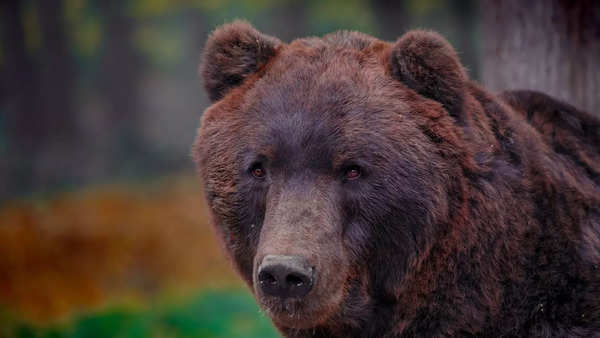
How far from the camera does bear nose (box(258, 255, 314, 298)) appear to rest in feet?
11.7

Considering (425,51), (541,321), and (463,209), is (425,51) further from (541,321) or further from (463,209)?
(541,321)

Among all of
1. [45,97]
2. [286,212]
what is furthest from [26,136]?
[286,212]

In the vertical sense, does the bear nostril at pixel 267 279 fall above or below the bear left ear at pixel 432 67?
below

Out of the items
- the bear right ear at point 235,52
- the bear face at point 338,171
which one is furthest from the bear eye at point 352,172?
the bear right ear at point 235,52

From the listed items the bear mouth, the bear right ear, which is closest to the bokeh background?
the bear right ear

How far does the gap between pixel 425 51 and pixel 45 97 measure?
473 inches

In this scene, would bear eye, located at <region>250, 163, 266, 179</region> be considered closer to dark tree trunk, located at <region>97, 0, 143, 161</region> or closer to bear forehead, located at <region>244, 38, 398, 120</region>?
bear forehead, located at <region>244, 38, 398, 120</region>

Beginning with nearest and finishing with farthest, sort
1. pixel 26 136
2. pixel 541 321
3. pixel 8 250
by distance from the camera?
pixel 541 321
pixel 8 250
pixel 26 136

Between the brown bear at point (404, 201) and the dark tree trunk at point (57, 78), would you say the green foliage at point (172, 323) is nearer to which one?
the brown bear at point (404, 201)

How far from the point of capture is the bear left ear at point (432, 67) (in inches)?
160

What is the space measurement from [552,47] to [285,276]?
10.5 ft

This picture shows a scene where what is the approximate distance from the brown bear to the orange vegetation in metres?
5.95

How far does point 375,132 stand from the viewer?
3971 mm

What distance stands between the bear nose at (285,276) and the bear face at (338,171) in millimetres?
16
